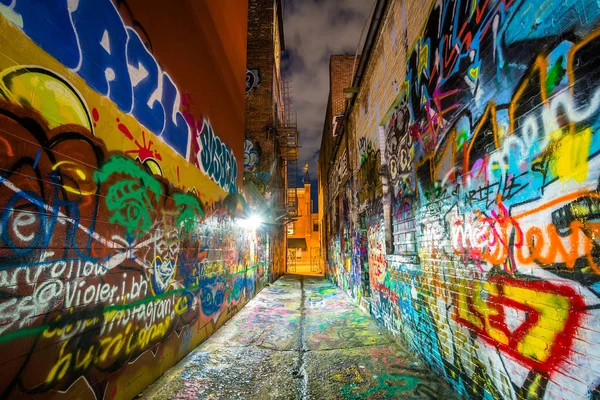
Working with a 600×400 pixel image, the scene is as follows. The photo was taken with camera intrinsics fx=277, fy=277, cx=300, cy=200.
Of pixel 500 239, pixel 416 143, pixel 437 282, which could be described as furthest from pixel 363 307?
pixel 500 239

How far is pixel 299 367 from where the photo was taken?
3.76 meters

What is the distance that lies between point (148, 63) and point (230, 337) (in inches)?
179

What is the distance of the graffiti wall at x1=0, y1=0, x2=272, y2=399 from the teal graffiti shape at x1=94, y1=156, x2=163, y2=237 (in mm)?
16

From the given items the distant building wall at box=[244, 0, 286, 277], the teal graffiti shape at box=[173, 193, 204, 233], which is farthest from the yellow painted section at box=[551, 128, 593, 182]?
the distant building wall at box=[244, 0, 286, 277]

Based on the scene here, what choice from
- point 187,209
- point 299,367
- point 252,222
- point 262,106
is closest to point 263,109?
point 262,106

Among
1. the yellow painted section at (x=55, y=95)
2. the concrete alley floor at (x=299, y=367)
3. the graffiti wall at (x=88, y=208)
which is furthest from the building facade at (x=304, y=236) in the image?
the yellow painted section at (x=55, y=95)

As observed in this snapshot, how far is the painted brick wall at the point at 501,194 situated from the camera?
5.56 ft

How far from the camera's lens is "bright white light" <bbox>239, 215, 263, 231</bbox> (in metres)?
8.11

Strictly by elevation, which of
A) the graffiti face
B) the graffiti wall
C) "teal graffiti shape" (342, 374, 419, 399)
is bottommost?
"teal graffiti shape" (342, 374, 419, 399)

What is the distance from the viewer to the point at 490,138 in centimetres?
246

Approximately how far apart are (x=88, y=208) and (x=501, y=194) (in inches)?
139

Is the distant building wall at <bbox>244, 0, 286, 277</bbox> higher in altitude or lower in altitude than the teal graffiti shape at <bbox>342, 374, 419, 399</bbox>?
higher

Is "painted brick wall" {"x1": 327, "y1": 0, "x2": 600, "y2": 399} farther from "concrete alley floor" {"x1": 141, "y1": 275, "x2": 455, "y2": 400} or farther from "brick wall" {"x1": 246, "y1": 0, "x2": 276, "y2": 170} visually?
"brick wall" {"x1": 246, "y1": 0, "x2": 276, "y2": 170}

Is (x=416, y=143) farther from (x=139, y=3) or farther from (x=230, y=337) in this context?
(x=230, y=337)
